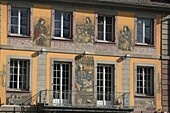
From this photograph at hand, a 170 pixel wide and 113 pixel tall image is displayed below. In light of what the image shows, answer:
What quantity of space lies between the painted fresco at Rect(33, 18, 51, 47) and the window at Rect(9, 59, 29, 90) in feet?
4.33

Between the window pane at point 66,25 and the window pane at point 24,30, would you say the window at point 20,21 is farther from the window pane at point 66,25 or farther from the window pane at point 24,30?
the window pane at point 66,25

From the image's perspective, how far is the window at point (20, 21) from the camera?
35781 mm

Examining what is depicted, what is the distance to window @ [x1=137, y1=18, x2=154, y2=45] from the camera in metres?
38.9

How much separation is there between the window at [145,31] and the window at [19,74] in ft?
23.7

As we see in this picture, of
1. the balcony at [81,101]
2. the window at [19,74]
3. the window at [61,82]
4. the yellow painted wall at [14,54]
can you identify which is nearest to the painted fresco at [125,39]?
the balcony at [81,101]

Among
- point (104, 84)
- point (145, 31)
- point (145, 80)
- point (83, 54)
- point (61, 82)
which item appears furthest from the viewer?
point (145, 31)

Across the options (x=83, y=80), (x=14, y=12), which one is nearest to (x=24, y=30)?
(x=14, y=12)

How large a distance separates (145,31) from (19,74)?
27.1 feet

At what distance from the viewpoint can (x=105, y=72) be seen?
1489 inches

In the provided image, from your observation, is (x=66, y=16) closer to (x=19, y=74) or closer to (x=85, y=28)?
(x=85, y=28)

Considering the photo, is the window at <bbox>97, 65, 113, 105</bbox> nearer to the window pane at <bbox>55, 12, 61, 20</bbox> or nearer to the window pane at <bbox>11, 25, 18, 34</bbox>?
the window pane at <bbox>55, 12, 61, 20</bbox>

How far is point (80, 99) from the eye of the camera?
121 feet

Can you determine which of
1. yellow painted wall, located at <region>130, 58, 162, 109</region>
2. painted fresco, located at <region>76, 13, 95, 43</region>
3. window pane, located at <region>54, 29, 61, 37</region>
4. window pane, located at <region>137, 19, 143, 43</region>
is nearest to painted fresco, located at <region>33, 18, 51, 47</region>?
window pane, located at <region>54, 29, 61, 37</region>

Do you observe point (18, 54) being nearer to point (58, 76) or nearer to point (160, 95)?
point (58, 76)
